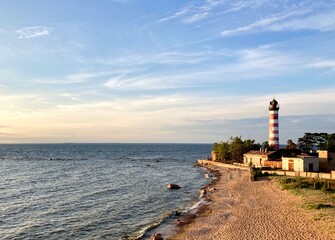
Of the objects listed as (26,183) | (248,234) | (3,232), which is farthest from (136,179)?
(248,234)

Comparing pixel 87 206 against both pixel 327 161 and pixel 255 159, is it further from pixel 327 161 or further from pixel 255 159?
pixel 255 159

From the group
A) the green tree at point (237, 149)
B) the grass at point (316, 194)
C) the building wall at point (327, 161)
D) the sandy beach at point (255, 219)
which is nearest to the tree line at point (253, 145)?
the green tree at point (237, 149)

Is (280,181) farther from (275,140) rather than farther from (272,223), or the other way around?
(275,140)

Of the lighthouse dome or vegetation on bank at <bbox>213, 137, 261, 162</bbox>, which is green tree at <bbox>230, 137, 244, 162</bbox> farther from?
the lighthouse dome

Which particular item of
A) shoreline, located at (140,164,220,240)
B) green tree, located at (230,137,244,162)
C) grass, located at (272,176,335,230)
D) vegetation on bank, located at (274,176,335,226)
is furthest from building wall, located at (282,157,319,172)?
green tree, located at (230,137,244,162)

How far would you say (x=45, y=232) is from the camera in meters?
33.1

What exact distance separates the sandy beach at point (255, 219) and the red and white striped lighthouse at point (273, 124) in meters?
36.8

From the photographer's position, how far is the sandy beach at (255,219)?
1148 inches

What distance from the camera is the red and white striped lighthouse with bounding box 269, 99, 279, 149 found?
85.6 m

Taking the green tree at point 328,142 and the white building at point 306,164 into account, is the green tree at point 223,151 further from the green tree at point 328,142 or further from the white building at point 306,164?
the white building at point 306,164

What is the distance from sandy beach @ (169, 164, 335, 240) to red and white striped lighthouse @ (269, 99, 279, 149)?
3675cm

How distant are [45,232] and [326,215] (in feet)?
88.0

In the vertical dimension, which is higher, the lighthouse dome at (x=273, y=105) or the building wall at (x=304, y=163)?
the lighthouse dome at (x=273, y=105)

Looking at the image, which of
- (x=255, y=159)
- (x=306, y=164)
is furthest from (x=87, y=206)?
(x=255, y=159)
